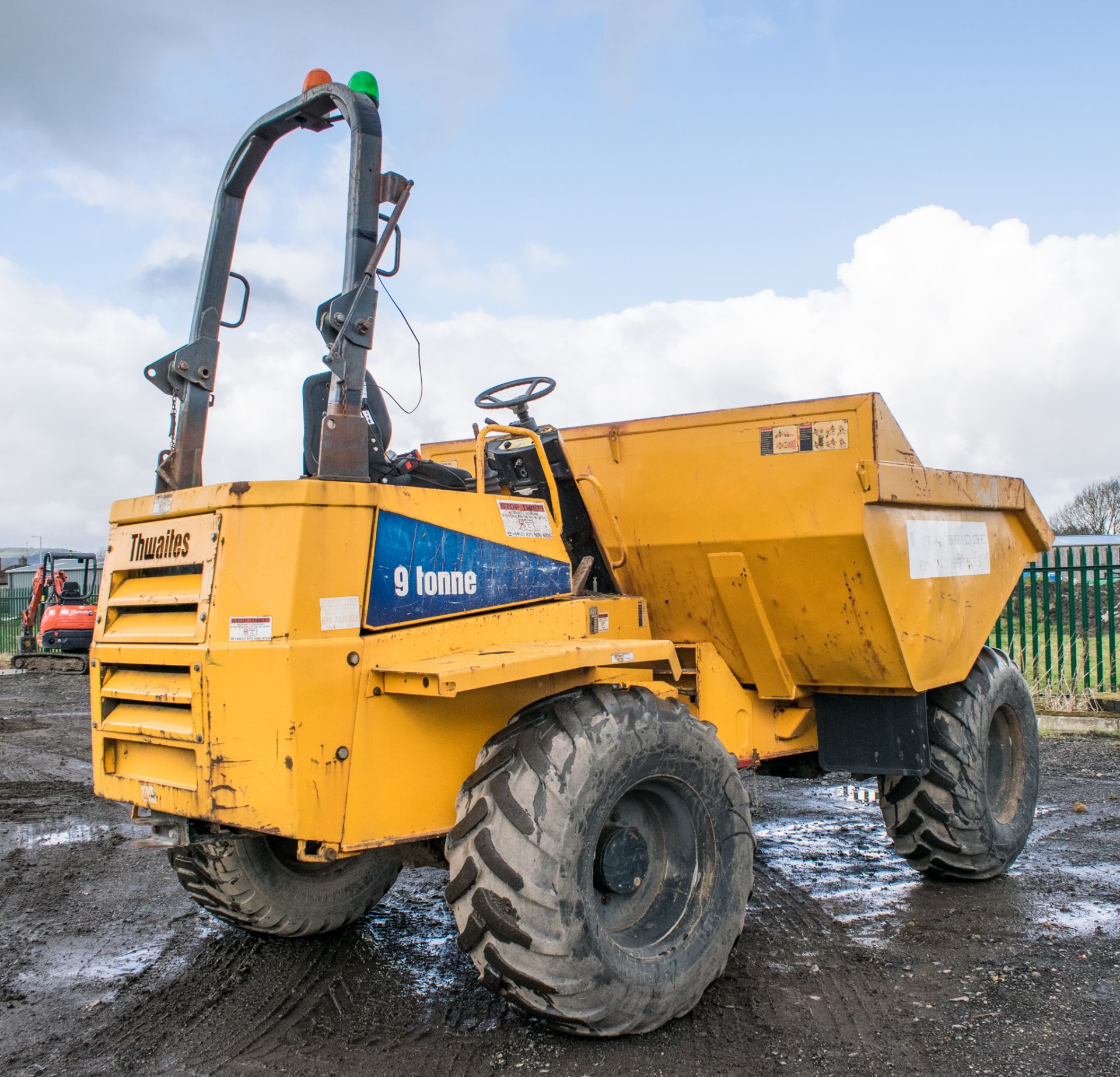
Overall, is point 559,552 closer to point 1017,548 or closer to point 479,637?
point 479,637

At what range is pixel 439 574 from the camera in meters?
3.52

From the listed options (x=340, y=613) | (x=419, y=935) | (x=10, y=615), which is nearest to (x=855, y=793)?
(x=419, y=935)

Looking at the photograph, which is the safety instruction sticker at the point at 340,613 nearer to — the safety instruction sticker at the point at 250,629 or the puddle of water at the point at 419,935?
the safety instruction sticker at the point at 250,629

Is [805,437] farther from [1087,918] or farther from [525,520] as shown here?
[1087,918]

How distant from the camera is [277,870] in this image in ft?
14.0

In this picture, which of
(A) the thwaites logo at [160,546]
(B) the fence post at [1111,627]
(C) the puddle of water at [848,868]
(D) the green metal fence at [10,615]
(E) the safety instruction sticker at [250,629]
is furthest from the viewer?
(D) the green metal fence at [10,615]

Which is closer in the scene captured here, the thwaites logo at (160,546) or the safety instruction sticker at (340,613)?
the safety instruction sticker at (340,613)

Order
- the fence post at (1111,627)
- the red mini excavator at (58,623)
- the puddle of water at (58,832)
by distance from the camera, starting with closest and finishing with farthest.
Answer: the puddle of water at (58,832) → the fence post at (1111,627) → the red mini excavator at (58,623)

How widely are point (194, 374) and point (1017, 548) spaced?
14.5 ft

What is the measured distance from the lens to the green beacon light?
380 centimetres

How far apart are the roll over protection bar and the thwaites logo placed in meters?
0.31

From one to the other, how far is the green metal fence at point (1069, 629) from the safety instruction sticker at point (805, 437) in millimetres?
7686

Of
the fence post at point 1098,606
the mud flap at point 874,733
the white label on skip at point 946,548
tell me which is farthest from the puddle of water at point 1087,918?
the fence post at point 1098,606

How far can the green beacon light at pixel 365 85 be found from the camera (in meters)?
3.80
